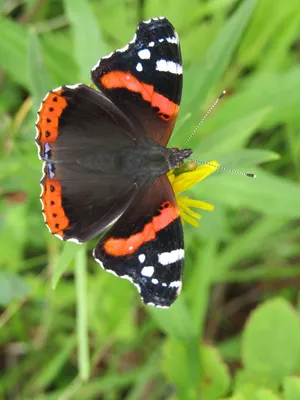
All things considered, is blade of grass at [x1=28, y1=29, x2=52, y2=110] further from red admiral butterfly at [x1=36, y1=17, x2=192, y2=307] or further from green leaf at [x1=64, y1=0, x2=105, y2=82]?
red admiral butterfly at [x1=36, y1=17, x2=192, y2=307]

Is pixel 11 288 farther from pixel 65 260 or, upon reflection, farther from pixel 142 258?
pixel 142 258

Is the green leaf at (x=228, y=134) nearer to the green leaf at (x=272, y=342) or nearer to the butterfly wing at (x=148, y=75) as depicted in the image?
the butterfly wing at (x=148, y=75)

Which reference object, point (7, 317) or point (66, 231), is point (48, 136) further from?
point (7, 317)

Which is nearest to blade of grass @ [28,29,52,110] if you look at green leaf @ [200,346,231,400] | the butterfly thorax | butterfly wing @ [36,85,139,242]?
butterfly wing @ [36,85,139,242]

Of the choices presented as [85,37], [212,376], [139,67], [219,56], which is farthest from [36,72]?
[212,376]

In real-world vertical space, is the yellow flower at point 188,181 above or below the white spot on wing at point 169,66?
below

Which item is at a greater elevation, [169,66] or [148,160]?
[169,66]

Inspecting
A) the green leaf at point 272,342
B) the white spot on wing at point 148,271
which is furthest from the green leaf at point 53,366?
the white spot on wing at point 148,271

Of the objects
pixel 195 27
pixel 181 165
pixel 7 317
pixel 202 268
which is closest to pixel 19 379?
pixel 7 317
